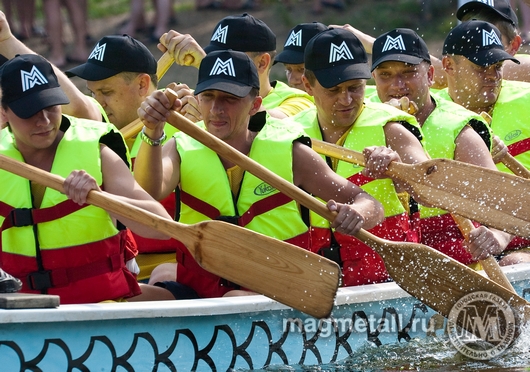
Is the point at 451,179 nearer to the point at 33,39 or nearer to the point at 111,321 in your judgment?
the point at 111,321

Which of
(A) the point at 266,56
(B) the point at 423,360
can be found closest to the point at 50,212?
(B) the point at 423,360

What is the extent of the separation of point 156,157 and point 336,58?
3.34 feet

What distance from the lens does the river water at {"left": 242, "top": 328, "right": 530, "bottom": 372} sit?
470cm

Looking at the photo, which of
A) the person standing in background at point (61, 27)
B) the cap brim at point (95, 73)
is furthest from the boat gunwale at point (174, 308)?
the person standing in background at point (61, 27)

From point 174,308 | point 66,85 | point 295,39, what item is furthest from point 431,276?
point 295,39

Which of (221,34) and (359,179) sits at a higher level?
(221,34)

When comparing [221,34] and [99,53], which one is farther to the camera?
[221,34]

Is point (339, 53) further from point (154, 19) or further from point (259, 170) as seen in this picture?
point (154, 19)

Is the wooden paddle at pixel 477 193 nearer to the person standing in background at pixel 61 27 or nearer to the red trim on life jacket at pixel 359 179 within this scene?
the red trim on life jacket at pixel 359 179

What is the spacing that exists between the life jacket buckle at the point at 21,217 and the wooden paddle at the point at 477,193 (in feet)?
4.53

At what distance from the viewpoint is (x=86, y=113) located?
5.13m

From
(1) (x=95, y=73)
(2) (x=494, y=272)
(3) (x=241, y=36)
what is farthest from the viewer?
(3) (x=241, y=36)

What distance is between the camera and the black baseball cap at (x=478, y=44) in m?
5.74

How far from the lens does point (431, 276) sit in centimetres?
472
